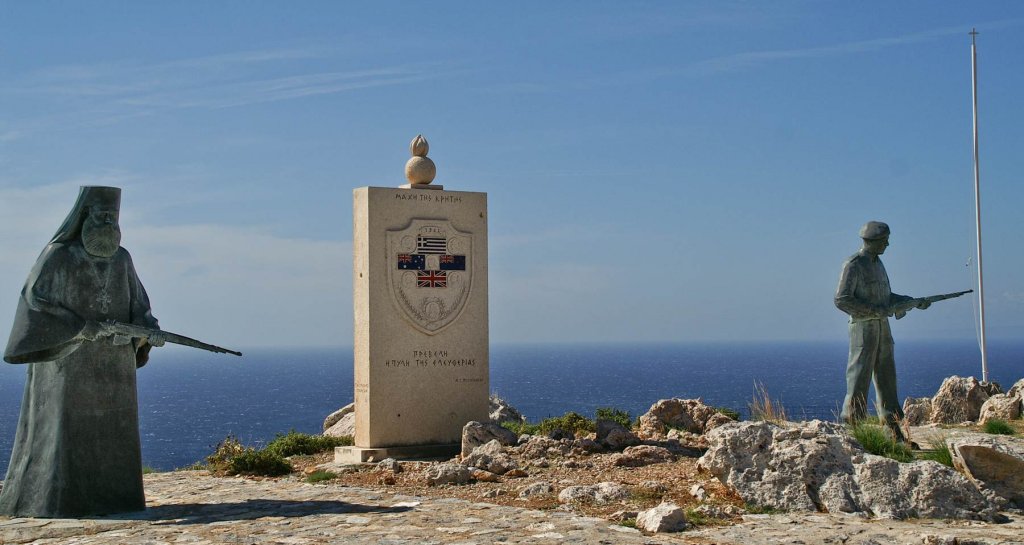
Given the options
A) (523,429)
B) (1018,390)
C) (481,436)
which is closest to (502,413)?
(523,429)

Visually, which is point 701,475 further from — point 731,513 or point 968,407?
point 968,407

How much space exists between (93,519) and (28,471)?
773 mm

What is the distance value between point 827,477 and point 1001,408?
779cm

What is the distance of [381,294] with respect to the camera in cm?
1416

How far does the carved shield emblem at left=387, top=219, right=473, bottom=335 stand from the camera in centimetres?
1427

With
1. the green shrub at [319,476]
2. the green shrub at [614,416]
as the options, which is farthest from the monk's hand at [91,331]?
the green shrub at [614,416]

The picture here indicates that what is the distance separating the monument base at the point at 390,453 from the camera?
13836 millimetres

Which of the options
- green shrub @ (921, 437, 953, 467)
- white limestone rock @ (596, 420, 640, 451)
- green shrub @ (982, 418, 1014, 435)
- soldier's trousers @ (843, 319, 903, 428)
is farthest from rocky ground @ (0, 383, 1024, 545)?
green shrub @ (982, 418, 1014, 435)

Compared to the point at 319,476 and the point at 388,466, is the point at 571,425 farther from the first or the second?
the point at 319,476

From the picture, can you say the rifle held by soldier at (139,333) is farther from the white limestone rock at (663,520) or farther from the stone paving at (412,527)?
the white limestone rock at (663,520)

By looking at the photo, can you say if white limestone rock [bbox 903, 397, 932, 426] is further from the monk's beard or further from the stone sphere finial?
the monk's beard

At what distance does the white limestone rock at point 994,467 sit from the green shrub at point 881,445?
3.25 feet

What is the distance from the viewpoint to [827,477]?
9531 mm

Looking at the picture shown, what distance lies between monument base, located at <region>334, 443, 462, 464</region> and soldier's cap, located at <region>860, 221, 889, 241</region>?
18.3ft
